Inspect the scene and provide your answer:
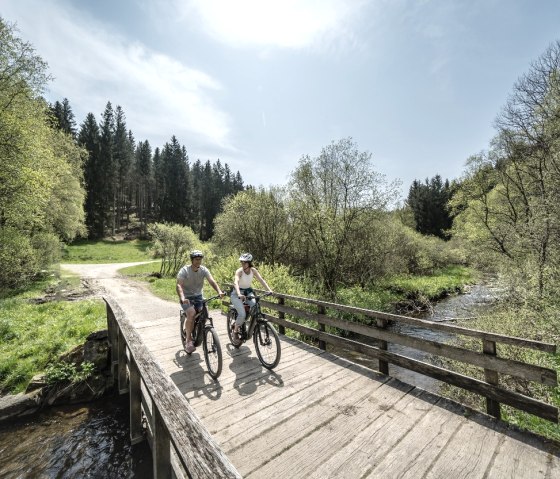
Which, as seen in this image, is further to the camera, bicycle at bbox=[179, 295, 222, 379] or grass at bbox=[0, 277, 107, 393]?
grass at bbox=[0, 277, 107, 393]

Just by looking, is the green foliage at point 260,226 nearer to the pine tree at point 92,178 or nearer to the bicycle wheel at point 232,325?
the bicycle wheel at point 232,325

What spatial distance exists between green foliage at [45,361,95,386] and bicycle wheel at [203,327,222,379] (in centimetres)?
440

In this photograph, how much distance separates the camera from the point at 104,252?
42156 millimetres

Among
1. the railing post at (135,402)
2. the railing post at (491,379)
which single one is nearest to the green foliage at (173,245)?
the railing post at (135,402)

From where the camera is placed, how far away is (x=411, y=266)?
112 feet

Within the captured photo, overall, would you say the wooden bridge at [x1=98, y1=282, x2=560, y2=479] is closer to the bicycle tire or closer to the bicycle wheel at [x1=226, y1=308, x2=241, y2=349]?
the bicycle tire

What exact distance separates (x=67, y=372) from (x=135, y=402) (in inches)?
165

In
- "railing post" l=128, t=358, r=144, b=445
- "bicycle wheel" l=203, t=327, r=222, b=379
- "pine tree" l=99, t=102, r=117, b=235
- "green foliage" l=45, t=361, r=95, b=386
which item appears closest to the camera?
"railing post" l=128, t=358, r=144, b=445

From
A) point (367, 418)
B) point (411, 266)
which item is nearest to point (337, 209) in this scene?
point (367, 418)

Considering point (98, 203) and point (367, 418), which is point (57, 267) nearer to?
point (367, 418)

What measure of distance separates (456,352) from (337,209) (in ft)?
51.0

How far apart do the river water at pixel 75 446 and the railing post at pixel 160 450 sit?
307cm

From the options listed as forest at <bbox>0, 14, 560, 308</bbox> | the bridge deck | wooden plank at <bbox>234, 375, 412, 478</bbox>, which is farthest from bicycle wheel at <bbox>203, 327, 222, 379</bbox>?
forest at <bbox>0, 14, 560, 308</bbox>

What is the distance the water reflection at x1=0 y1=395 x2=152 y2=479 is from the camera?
5.06 metres
